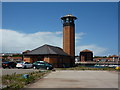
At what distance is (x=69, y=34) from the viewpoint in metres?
54.5

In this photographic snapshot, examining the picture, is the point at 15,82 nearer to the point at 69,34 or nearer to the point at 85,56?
the point at 69,34

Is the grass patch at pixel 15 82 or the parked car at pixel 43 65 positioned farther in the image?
the parked car at pixel 43 65

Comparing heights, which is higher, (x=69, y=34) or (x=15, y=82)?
(x=69, y=34)

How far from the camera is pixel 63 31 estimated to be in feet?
183

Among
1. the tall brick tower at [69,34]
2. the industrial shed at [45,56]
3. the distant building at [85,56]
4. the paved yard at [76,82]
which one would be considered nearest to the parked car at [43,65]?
the industrial shed at [45,56]

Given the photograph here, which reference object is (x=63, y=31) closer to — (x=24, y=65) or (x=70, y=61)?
(x=70, y=61)

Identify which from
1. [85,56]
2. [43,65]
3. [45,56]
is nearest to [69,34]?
[45,56]

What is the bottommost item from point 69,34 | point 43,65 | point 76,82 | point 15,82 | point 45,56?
point 43,65

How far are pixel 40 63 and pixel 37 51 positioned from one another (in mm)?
11607

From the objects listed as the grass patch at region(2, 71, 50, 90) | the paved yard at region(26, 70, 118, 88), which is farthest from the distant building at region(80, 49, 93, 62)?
the grass patch at region(2, 71, 50, 90)

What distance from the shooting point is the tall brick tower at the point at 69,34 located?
180ft

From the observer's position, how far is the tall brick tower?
54719 mm

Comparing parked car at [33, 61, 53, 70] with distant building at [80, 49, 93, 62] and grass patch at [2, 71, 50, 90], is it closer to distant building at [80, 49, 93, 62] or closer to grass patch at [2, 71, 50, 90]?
grass patch at [2, 71, 50, 90]

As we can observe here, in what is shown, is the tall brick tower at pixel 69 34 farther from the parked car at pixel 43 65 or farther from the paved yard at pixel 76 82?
the paved yard at pixel 76 82
